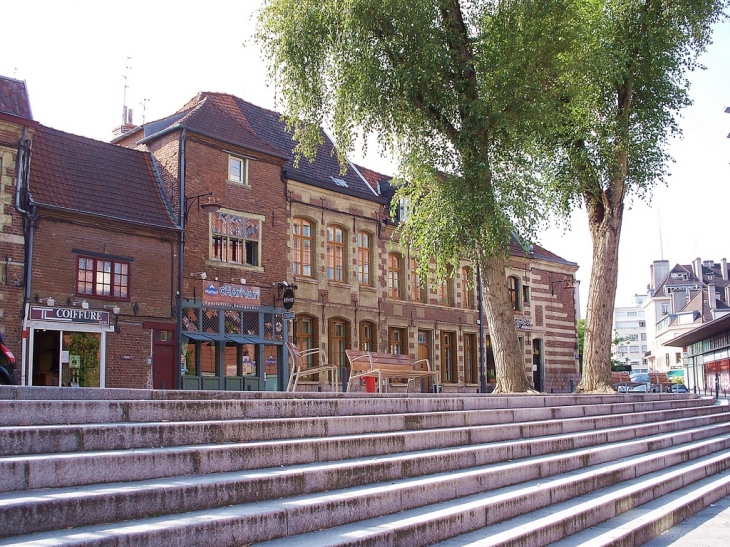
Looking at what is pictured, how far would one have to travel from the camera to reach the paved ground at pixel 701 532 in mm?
7121

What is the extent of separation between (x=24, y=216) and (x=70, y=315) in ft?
8.38

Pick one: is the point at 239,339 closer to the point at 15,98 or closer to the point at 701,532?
the point at 15,98

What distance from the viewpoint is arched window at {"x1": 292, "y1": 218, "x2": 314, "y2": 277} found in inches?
1014

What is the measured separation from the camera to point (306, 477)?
550 centimetres

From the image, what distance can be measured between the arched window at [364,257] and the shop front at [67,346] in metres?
10.9

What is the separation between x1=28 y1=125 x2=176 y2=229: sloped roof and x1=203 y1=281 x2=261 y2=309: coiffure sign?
2235 millimetres

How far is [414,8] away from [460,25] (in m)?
1.45

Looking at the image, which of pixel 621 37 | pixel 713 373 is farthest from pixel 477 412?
pixel 713 373

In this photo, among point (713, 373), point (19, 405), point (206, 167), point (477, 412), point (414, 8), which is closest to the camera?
point (19, 405)

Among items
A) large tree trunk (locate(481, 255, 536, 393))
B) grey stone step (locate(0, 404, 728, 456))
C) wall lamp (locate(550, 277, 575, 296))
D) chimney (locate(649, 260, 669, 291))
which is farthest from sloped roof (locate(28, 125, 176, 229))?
chimney (locate(649, 260, 669, 291))

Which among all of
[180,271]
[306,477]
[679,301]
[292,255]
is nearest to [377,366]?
[180,271]

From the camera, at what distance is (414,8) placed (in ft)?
47.4

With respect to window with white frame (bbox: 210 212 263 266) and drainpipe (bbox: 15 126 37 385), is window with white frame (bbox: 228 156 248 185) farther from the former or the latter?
drainpipe (bbox: 15 126 37 385)

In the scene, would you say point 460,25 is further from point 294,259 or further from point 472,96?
point 294,259
